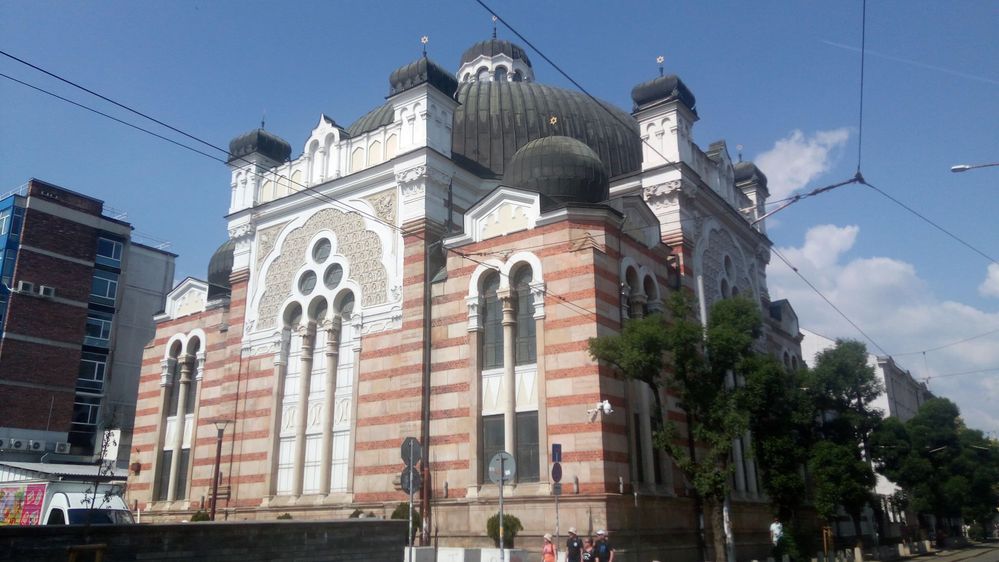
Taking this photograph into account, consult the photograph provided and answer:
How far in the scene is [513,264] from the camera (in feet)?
76.6

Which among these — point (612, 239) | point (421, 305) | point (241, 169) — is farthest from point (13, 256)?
point (612, 239)

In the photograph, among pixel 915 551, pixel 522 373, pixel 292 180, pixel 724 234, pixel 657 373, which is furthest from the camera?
pixel 915 551

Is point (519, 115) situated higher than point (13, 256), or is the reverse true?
point (519, 115)

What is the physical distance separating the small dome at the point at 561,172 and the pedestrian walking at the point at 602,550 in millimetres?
10152

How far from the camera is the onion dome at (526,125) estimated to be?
102 ft

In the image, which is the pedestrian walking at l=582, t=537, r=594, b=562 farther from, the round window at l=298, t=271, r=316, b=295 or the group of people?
the round window at l=298, t=271, r=316, b=295

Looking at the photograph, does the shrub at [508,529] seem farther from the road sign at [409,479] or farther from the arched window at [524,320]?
the road sign at [409,479]

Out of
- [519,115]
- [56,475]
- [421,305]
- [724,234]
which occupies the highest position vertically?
[519,115]

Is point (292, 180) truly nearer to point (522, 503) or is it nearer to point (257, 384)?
point (257, 384)

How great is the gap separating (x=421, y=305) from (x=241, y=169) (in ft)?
39.2

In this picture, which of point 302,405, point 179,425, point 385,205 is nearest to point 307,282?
point 385,205

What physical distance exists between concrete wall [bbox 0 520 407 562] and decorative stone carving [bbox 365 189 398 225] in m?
11.5

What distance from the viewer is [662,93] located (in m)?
28.5

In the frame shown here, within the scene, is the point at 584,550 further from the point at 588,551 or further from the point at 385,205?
the point at 385,205
